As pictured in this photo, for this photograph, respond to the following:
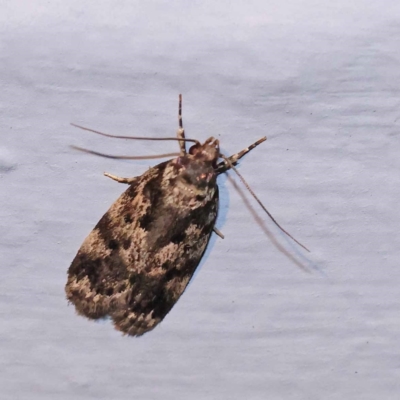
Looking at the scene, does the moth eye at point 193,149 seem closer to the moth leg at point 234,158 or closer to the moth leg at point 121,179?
A: the moth leg at point 234,158

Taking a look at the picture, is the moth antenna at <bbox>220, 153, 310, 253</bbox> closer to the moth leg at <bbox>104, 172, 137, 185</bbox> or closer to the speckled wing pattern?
the speckled wing pattern

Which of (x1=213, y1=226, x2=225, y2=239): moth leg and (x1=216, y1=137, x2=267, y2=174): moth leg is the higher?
(x1=216, y1=137, x2=267, y2=174): moth leg

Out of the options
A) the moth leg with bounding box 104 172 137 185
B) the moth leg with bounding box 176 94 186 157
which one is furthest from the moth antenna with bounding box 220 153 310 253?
the moth leg with bounding box 104 172 137 185

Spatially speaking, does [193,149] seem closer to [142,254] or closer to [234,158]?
[234,158]

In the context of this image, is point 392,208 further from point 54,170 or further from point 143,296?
point 54,170

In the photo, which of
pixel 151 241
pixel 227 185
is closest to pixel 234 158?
pixel 227 185

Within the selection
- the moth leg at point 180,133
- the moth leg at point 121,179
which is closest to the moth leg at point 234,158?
the moth leg at point 180,133
